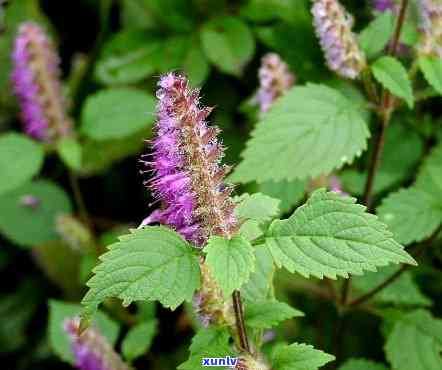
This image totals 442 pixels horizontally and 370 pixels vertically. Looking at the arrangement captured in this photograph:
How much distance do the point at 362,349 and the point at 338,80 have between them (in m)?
1.08

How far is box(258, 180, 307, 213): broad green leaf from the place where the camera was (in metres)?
2.23

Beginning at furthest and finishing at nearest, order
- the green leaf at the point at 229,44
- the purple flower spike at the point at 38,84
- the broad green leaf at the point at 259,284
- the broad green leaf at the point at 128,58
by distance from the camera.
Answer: the broad green leaf at the point at 128,58 < the green leaf at the point at 229,44 < the purple flower spike at the point at 38,84 < the broad green leaf at the point at 259,284

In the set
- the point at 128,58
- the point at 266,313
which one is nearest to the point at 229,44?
the point at 128,58

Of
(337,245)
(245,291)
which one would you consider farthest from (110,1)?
(337,245)

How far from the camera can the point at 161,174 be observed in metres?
1.26

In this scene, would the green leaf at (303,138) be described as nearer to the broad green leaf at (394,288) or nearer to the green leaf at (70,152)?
the broad green leaf at (394,288)

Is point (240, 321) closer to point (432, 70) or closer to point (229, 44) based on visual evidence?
point (432, 70)

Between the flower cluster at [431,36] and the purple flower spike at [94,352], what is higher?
the flower cluster at [431,36]

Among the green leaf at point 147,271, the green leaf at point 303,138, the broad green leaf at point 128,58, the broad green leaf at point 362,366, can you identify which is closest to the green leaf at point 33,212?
the broad green leaf at point 128,58

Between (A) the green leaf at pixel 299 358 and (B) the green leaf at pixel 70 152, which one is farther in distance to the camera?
(B) the green leaf at pixel 70 152

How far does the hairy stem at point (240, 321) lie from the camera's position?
52.2 inches

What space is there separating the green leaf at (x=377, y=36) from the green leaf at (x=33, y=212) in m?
1.66

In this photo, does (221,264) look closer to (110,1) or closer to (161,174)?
(161,174)

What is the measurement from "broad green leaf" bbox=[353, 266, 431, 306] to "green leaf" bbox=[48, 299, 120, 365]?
0.84 meters
